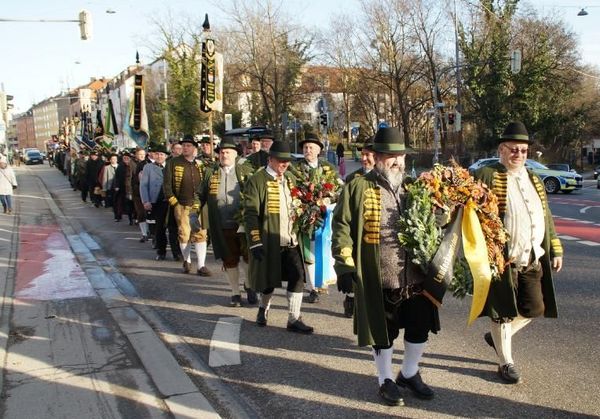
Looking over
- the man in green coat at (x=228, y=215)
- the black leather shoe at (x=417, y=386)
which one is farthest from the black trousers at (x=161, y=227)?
the black leather shoe at (x=417, y=386)

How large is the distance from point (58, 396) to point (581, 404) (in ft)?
12.4

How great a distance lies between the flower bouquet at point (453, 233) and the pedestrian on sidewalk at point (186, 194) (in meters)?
4.89

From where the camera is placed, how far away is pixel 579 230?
40.1ft

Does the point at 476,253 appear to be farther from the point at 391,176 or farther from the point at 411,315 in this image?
the point at 391,176

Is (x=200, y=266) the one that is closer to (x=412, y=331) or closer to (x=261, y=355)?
(x=261, y=355)

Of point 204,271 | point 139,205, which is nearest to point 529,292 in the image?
point 204,271

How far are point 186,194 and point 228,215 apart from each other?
206 centimetres

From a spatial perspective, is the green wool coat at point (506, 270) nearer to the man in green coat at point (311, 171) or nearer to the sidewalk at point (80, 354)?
the sidewalk at point (80, 354)

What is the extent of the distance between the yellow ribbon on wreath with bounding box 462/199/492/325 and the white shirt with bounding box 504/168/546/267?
40 centimetres

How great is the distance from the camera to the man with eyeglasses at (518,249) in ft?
13.4

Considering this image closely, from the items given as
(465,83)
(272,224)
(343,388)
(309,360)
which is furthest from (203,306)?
(465,83)

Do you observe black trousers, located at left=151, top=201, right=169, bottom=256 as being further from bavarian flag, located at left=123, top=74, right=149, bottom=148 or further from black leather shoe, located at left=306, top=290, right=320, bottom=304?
bavarian flag, located at left=123, top=74, right=149, bottom=148

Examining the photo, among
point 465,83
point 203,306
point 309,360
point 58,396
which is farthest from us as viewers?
point 465,83

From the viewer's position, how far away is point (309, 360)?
4797mm
